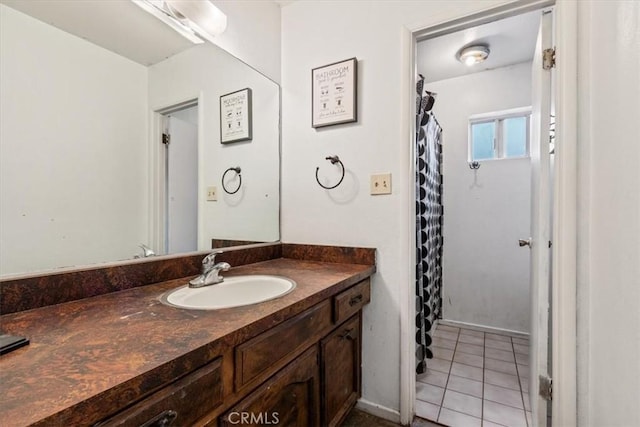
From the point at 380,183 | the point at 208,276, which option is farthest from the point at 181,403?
the point at 380,183

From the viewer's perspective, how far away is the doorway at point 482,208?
80.6 inches

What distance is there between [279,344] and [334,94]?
128 centimetres

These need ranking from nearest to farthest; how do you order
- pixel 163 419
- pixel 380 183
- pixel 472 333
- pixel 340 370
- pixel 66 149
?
pixel 163 419
pixel 66 149
pixel 340 370
pixel 380 183
pixel 472 333

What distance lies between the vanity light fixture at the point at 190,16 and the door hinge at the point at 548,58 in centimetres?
141

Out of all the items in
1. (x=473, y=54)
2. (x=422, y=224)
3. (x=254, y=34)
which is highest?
(x=473, y=54)

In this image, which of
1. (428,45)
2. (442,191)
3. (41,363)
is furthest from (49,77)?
(442,191)

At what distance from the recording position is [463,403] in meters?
1.64

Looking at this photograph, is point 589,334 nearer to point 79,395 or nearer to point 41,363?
point 79,395

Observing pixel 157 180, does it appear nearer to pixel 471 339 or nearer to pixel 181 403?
pixel 181 403

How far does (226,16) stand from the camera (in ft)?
4.88

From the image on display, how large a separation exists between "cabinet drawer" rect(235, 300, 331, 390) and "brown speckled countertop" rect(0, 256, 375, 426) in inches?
1.3

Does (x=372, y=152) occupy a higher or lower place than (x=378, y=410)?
higher

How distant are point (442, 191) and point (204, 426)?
2.69 metres

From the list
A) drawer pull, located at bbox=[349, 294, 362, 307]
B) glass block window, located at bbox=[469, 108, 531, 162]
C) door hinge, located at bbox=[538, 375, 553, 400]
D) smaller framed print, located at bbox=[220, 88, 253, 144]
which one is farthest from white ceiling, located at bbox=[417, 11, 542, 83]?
door hinge, located at bbox=[538, 375, 553, 400]
